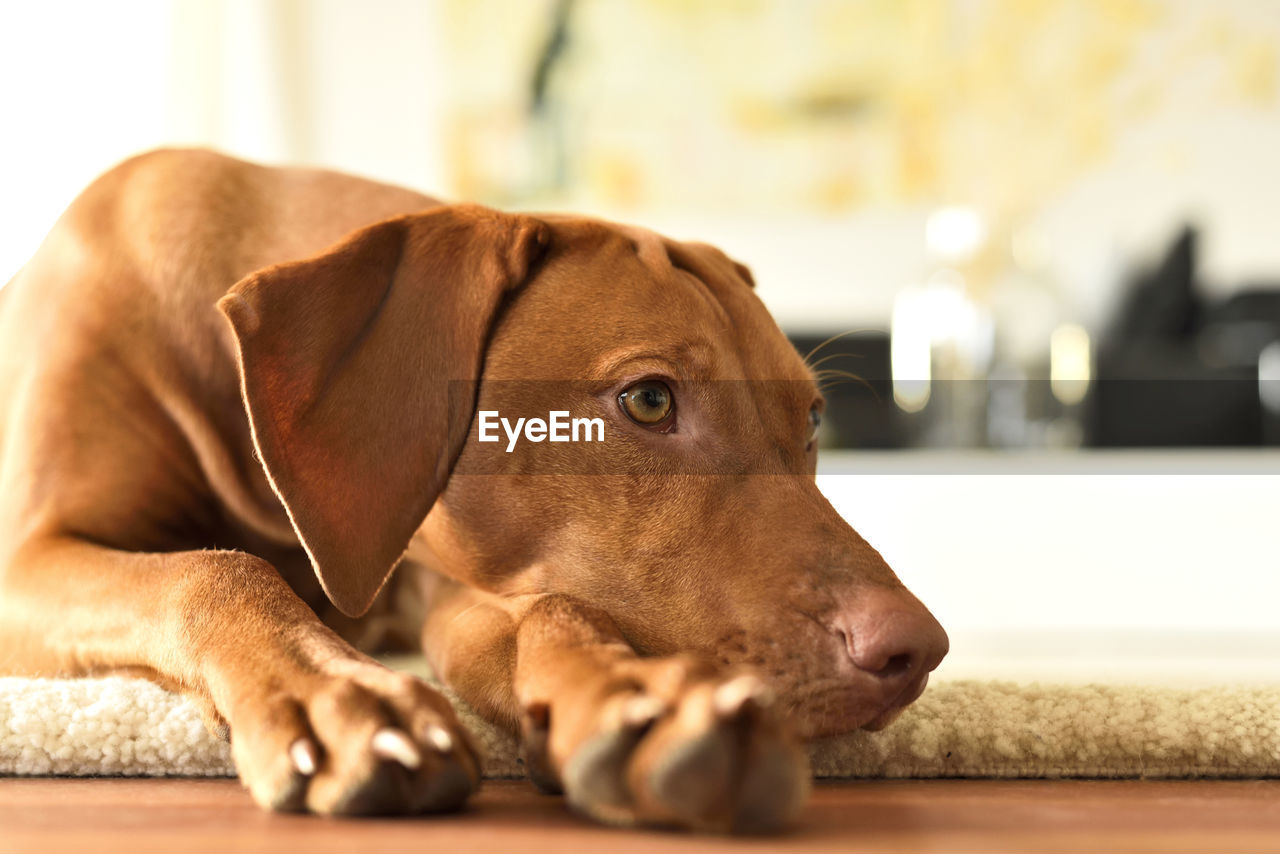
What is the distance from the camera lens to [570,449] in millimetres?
1234

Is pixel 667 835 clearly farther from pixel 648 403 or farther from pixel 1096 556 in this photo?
pixel 1096 556

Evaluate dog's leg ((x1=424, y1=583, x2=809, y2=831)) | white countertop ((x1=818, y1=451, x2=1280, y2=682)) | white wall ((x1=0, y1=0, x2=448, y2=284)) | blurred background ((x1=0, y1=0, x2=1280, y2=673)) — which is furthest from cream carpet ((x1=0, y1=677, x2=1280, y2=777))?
blurred background ((x1=0, y1=0, x2=1280, y2=673))

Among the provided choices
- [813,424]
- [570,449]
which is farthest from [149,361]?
[813,424]

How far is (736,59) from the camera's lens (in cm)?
557

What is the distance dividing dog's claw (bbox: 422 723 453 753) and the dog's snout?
370 mm

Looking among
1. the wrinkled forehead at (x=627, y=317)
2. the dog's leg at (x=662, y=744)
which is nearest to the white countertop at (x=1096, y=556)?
the wrinkled forehead at (x=627, y=317)

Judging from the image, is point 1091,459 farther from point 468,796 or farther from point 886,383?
point 468,796

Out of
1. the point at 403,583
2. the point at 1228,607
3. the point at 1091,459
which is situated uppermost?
the point at 403,583

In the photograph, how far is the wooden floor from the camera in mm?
776

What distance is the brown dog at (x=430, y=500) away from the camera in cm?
85

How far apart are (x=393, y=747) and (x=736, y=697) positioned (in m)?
0.24

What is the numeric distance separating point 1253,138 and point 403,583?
5.05 meters

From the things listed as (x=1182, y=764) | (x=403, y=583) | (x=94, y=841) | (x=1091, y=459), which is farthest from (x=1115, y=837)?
(x=1091, y=459)

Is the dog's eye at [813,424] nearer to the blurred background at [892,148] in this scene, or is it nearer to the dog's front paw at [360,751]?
the dog's front paw at [360,751]
